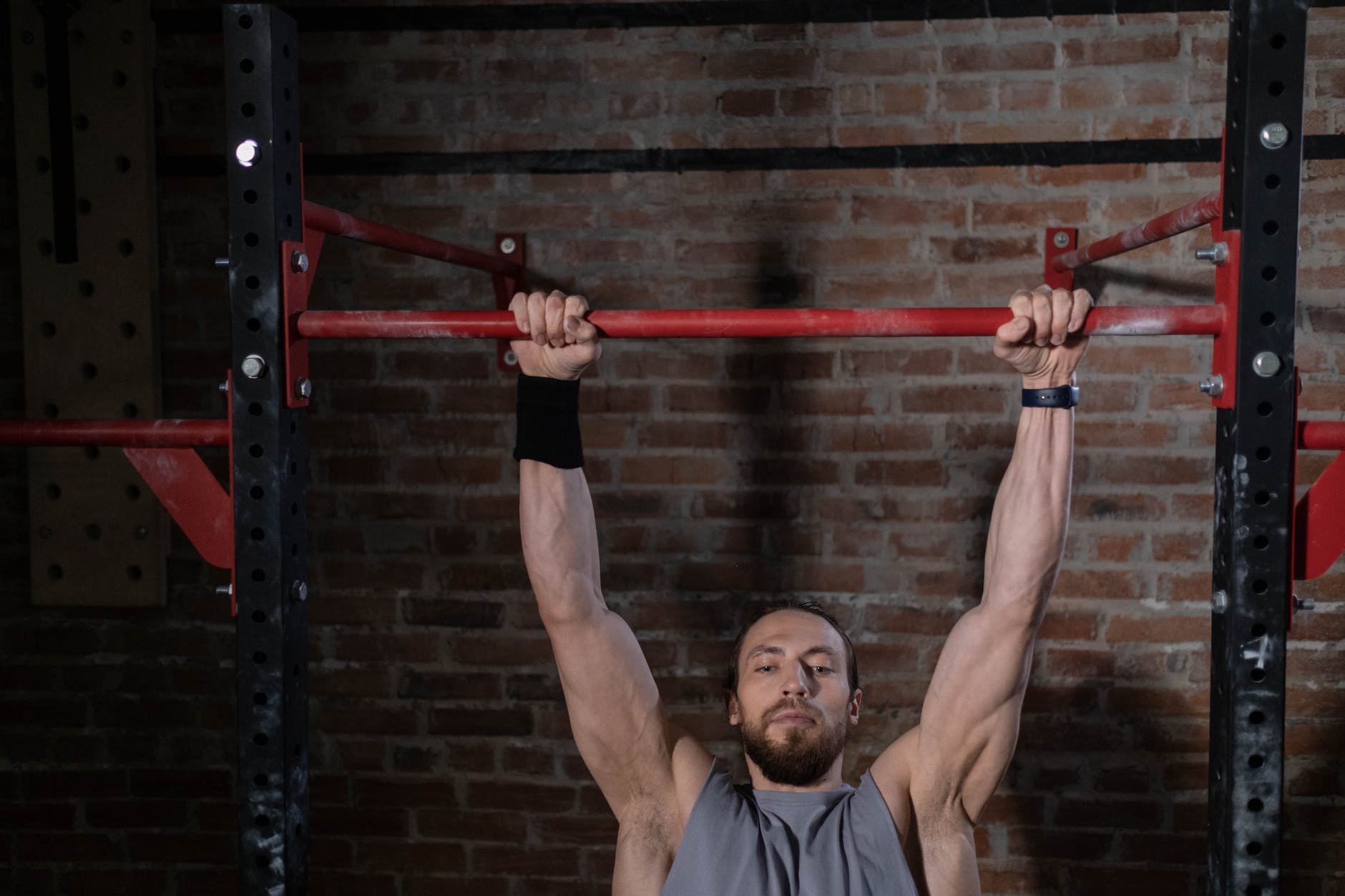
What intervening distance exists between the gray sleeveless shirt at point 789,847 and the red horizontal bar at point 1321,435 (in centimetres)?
88

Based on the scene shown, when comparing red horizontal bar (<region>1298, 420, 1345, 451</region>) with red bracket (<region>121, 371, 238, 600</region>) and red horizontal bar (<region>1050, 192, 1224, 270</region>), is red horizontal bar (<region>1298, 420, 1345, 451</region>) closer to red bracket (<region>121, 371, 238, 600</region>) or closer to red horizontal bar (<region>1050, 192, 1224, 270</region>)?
red horizontal bar (<region>1050, 192, 1224, 270</region>)

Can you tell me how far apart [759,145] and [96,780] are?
2.33 meters

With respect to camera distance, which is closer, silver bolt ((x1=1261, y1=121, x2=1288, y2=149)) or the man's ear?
silver bolt ((x1=1261, y1=121, x2=1288, y2=149))

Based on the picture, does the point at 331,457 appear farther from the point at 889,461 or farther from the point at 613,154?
the point at 889,461

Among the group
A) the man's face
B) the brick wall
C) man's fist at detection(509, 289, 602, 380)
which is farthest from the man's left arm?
the brick wall

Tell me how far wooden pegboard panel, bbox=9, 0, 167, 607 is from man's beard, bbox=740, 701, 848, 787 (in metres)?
1.62

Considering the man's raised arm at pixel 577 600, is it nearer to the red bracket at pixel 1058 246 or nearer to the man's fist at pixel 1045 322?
the man's fist at pixel 1045 322

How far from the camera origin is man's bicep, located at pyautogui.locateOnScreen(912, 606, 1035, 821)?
1741 millimetres

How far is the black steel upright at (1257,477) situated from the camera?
137 centimetres

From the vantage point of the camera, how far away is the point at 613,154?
2.53 metres

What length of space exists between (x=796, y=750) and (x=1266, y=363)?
0.99m

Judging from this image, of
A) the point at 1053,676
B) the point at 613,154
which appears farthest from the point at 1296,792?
the point at 613,154

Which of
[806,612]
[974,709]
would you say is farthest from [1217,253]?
[806,612]

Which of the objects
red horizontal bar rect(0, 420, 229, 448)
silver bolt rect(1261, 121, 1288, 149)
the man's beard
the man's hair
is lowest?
the man's beard
